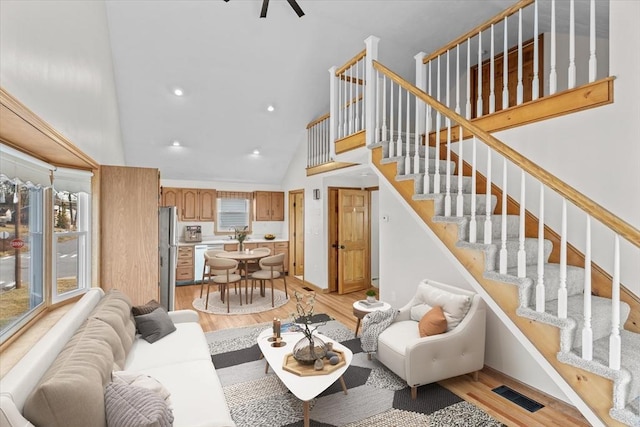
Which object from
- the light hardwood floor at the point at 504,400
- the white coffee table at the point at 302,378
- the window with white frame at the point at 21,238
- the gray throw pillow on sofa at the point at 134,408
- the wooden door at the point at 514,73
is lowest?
the light hardwood floor at the point at 504,400

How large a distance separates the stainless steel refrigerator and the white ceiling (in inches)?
79.7

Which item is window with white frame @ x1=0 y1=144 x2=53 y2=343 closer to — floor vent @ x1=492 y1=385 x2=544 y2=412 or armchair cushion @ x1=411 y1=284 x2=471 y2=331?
armchair cushion @ x1=411 y1=284 x2=471 y2=331

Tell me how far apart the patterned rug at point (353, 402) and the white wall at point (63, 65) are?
2462 mm

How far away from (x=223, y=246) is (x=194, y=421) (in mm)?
5421

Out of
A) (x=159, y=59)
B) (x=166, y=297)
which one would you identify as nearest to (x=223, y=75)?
(x=159, y=59)

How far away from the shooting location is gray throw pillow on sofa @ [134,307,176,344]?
301 cm

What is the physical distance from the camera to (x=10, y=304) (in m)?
2.24

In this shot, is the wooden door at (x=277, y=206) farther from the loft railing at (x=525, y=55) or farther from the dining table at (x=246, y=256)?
the loft railing at (x=525, y=55)

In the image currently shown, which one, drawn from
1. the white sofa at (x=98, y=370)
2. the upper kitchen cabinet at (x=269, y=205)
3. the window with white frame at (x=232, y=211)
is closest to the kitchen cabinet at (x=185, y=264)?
the window with white frame at (x=232, y=211)

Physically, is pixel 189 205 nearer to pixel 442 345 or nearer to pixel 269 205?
pixel 269 205

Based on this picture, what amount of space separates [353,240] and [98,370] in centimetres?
479

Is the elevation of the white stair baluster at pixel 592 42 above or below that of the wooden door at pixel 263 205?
above

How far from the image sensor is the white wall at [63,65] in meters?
1.53

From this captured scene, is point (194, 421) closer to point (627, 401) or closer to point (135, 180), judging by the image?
point (627, 401)
